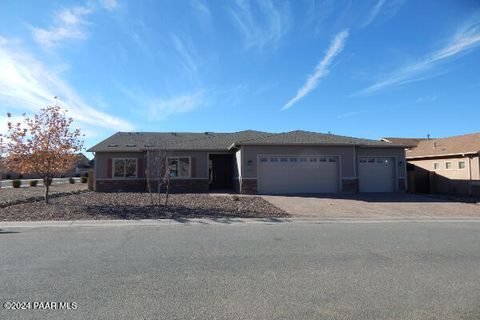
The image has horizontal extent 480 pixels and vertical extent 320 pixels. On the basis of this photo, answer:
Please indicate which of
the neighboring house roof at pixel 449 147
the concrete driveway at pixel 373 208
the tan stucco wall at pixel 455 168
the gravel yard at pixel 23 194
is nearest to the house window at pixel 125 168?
the gravel yard at pixel 23 194

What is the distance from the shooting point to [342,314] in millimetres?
4492

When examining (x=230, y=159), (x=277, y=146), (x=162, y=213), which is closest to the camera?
(x=162, y=213)

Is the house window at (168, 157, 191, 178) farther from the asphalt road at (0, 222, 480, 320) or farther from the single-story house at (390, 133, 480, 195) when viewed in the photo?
the asphalt road at (0, 222, 480, 320)

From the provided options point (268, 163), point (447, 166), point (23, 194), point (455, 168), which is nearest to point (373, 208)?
point (268, 163)

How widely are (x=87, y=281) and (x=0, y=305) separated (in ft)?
3.89

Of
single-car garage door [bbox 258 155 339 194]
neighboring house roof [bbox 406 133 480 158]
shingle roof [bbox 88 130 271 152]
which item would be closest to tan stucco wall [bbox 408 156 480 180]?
neighboring house roof [bbox 406 133 480 158]

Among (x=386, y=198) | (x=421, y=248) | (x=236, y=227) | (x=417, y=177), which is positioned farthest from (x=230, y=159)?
(x=421, y=248)

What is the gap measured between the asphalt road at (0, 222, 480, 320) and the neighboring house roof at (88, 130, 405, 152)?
43.6ft

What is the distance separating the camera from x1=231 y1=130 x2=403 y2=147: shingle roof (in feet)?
74.2

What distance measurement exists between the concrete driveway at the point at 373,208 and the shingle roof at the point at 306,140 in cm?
408

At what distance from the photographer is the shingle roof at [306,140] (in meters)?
22.6

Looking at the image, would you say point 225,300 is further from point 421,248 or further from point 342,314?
point 421,248

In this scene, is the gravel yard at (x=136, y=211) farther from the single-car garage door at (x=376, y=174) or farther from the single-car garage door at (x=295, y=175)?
the single-car garage door at (x=376, y=174)

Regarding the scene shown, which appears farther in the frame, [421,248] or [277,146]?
[277,146]
